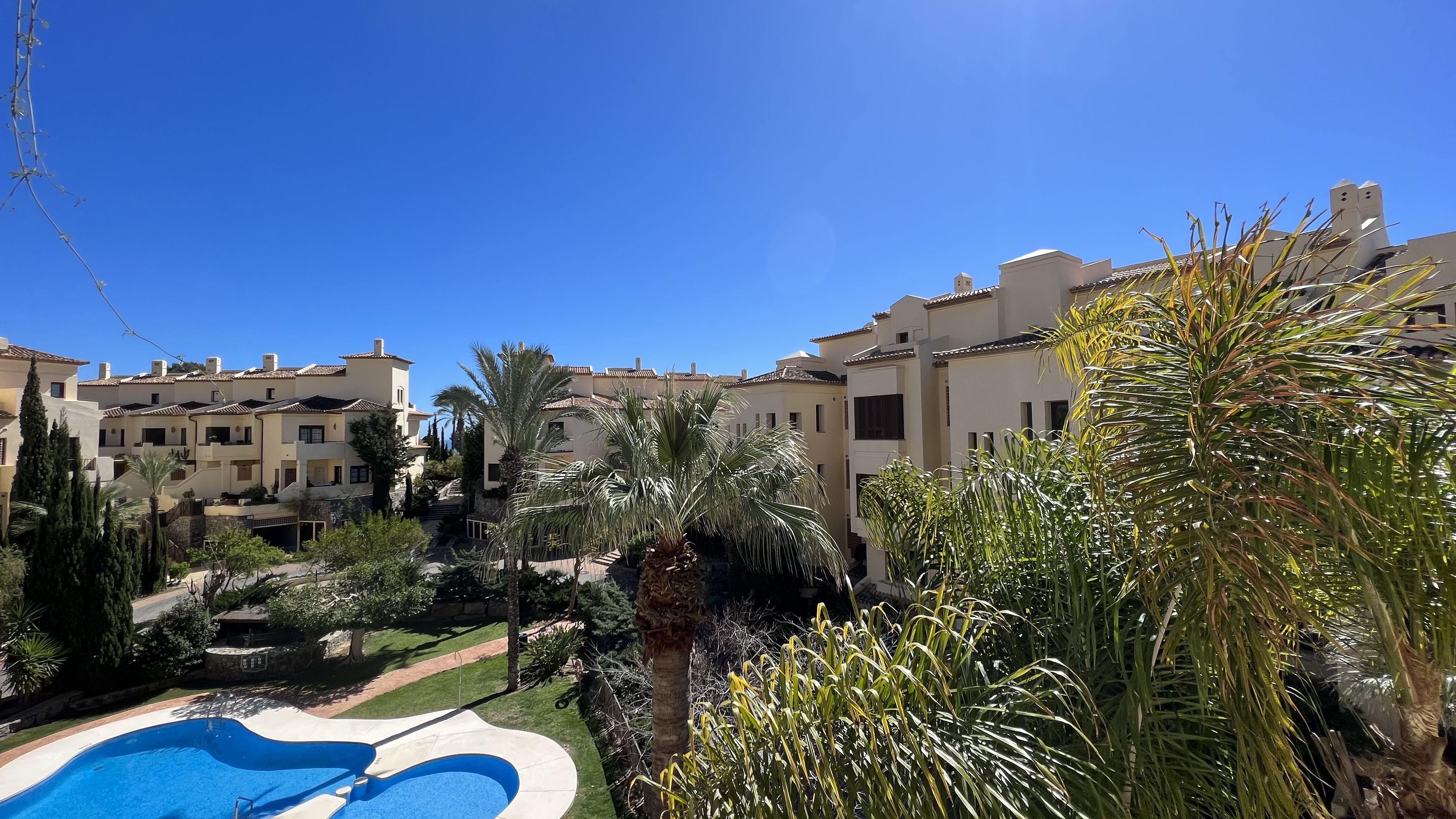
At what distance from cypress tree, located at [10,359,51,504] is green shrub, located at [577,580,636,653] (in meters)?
18.7

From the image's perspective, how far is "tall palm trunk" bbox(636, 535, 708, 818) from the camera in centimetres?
934

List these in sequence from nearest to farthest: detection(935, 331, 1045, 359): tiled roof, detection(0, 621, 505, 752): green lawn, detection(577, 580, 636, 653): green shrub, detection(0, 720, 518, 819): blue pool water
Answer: detection(0, 720, 518, 819): blue pool water, detection(0, 621, 505, 752): green lawn, detection(935, 331, 1045, 359): tiled roof, detection(577, 580, 636, 653): green shrub

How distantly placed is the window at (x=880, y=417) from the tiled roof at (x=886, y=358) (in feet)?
4.21

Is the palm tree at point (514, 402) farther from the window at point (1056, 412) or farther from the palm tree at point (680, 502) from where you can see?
the window at point (1056, 412)

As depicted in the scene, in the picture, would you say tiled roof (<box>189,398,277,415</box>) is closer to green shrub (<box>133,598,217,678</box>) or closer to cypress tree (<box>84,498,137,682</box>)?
cypress tree (<box>84,498,137,682</box>)

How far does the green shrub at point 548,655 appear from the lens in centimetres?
1820

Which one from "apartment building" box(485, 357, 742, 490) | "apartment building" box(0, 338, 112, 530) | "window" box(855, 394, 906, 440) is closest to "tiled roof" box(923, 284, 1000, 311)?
"window" box(855, 394, 906, 440)

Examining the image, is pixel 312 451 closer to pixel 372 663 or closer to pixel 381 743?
pixel 372 663

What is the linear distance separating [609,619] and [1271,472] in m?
18.0

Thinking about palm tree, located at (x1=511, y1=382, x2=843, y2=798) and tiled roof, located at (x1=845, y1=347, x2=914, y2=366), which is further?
tiled roof, located at (x1=845, y1=347, x2=914, y2=366)

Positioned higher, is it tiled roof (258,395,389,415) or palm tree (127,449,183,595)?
tiled roof (258,395,389,415)

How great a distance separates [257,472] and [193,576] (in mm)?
9806

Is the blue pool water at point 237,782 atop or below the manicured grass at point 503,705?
below

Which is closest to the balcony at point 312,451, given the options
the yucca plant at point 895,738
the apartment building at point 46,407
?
the apartment building at point 46,407
